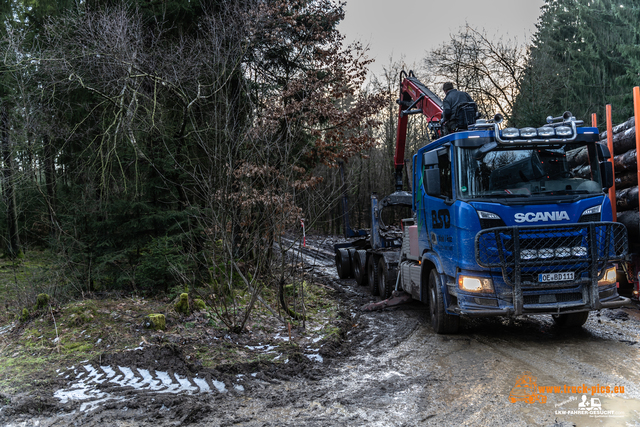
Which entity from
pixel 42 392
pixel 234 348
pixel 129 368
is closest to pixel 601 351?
pixel 234 348

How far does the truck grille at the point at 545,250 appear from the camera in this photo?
19.4ft

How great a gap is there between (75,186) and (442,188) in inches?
346

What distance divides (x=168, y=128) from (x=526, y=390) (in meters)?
9.39

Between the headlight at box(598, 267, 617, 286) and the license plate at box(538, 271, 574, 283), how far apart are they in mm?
525

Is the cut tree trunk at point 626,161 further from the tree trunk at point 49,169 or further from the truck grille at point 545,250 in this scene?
the tree trunk at point 49,169

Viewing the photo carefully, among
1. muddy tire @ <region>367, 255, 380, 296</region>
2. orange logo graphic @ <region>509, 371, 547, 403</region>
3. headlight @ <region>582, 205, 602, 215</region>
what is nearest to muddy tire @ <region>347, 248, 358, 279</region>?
muddy tire @ <region>367, 255, 380, 296</region>

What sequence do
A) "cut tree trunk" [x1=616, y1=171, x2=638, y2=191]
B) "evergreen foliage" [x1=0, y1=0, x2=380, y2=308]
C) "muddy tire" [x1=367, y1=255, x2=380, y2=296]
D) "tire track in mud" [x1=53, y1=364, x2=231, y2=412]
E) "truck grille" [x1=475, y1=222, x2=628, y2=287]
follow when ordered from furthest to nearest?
Answer: 1. "muddy tire" [x1=367, y1=255, x2=380, y2=296]
2. "evergreen foliage" [x1=0, y1=0, x2=380, y2=308]
3. "cut tree trunk" [x1=616, y1=171, x2=638, y2=191]
4. "truck grille" [x1=475, y1=222, x2=628, y2=287]
5. "tire track in mud" [x1=53, y1=364, x2=231, y2=412]

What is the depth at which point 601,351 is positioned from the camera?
5836 millimetres

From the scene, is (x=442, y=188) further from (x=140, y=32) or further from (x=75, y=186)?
(x=75, y=186)

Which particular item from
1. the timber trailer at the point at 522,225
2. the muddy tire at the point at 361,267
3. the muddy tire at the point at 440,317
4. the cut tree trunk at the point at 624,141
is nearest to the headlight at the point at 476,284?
the timber trailer at the point at 522,225

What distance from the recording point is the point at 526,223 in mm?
6031

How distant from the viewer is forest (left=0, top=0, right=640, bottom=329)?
342 inches

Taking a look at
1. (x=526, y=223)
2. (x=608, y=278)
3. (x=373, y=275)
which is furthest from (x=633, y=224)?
(x=373, y=275)

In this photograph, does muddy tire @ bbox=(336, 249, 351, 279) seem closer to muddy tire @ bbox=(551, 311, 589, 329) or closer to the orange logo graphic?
muddy tire @ bbox=(551, 311, 589, 329)
